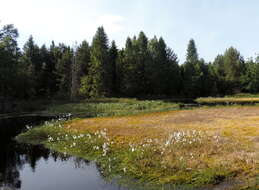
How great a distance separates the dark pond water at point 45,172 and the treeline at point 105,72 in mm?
46659

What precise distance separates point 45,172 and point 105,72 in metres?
61.6

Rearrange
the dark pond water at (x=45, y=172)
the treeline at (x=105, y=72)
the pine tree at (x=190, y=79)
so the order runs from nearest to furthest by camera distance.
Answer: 1. the dark pond water at (x=45, y=172)
2. the treeline at (x=105, y=72)
3. the pine tree at (x=190, y=79)

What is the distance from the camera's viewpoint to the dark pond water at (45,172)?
1302 centimetres

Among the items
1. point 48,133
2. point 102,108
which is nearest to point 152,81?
point 102,108

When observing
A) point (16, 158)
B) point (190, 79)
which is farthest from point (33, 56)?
point (16, 158)

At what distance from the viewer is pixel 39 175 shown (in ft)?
49.1

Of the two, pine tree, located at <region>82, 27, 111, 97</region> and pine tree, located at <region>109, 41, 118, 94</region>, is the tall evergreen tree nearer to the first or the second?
pine tree, located at <region>82, 27, 111, 97</region>

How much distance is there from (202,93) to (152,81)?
880 inches

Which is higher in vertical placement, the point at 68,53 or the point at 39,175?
the point at 68,53

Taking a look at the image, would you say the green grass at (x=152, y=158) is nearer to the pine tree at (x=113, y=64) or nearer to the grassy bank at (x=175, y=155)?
the grassy bank at (x=175, y=155)

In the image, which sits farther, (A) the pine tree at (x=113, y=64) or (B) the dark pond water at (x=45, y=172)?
(A) the pine tree at (x=113, y=64)

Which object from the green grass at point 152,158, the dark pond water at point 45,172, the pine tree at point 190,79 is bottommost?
the dark pond water at point 45,172

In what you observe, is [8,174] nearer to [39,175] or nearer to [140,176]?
[39,175]

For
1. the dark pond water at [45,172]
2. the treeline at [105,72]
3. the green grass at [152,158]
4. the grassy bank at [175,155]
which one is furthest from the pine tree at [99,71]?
the dark pond water at [45,172]
